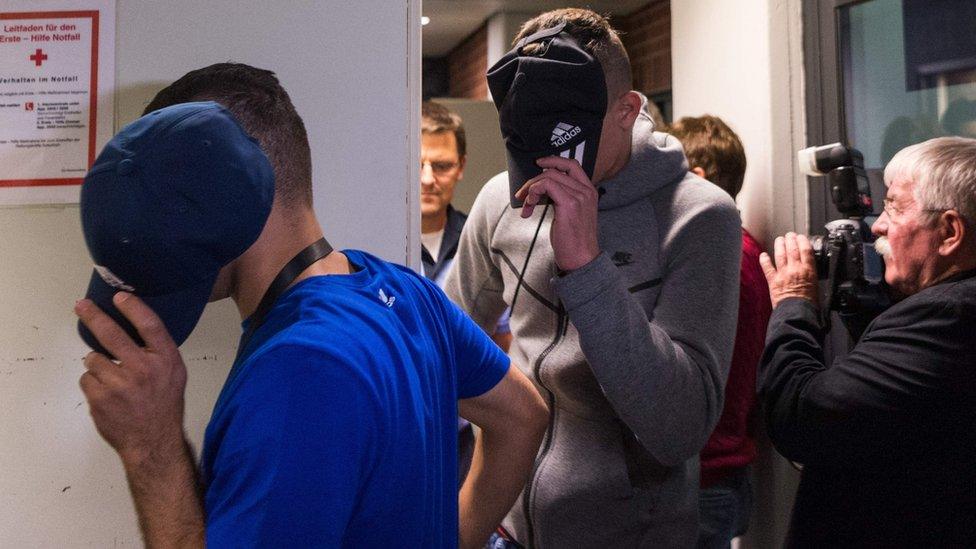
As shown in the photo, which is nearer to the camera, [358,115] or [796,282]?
[358,115]

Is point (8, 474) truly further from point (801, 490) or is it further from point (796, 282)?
point (796, 282)

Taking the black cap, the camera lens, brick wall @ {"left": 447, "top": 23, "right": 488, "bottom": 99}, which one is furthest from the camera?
brick wall @ {"left": 447, "top": 23, "right": 488, "bottom": 99}

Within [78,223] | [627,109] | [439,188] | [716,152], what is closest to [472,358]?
[627,109]

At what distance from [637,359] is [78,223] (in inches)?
34.0

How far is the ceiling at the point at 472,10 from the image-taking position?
565cm

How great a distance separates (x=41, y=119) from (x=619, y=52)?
0.88 m

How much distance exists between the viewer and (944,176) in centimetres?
149

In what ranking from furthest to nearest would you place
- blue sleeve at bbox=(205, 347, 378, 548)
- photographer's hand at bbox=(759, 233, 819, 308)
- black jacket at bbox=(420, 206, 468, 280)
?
1. black jacket at bbox=(420, 206, 468, 280)
2. photographer's hand at bbox=(759, 233, 819, 308)
3. blue sleeve at bbox=(205, 347, 378, 548)

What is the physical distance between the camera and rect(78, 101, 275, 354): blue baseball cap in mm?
751

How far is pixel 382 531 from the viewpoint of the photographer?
2.62 ft

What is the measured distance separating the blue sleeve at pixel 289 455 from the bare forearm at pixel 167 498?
0.03 metres

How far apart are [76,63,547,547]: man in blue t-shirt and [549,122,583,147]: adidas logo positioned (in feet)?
1.33

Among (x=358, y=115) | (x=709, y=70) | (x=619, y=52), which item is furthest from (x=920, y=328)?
(x=709, y=70)

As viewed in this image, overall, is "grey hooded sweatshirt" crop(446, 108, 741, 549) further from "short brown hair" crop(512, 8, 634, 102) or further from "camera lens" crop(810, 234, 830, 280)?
"camera lens" crop(810, 234, 830, 280)
